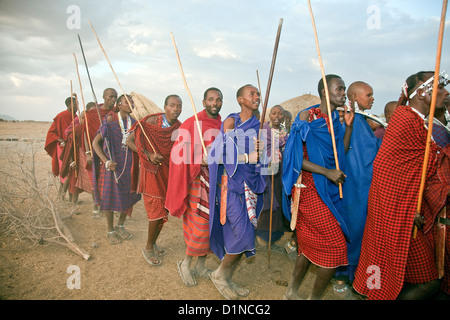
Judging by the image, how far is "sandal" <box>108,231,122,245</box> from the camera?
4.48 metres

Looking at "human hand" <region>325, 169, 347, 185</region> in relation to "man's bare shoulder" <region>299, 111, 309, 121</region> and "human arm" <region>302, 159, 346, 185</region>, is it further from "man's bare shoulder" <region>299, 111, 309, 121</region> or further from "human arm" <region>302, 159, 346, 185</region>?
"man's bare shoulder" <region>299, 111, 309, 121</region>

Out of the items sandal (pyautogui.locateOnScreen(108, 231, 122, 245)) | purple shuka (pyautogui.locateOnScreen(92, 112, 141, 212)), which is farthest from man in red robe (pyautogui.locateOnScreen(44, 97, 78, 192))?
sandal (pyautogui.locateOnScreen(108, 231, 122, 245))

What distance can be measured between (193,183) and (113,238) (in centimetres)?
196

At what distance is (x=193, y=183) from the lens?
3.55m

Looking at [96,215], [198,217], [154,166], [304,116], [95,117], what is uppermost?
[95,117]

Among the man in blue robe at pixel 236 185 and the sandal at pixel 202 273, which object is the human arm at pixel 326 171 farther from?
the sandal at pixel 202 273

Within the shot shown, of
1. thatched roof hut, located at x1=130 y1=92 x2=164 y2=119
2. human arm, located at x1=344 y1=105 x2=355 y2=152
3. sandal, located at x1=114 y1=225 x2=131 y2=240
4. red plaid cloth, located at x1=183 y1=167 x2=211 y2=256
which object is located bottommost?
sandal, located at x1=114 y1=225 x2=131 y2=240

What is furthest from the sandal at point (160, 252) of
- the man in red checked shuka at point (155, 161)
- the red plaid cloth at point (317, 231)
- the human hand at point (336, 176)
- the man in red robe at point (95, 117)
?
the human hand at point (336, 176)

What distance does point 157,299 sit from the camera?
3.12 metres

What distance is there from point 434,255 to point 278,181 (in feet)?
7.78

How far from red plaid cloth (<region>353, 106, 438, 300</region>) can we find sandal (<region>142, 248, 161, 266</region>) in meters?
2.68

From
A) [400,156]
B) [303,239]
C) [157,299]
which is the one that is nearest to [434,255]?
[400,156]

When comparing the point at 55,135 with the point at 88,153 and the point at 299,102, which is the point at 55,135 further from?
the point at 299,102

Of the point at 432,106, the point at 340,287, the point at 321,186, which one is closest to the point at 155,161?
the point at 321,186
